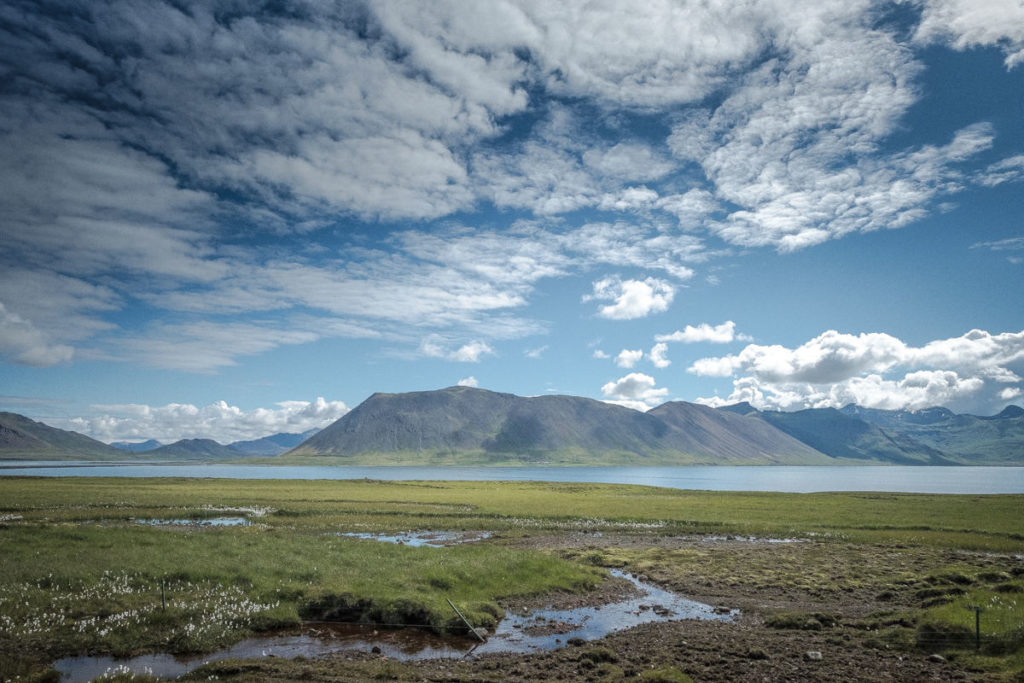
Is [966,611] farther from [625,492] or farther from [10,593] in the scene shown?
[625,492]

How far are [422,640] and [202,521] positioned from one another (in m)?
49.4

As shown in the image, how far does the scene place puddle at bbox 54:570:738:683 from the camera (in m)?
17.6

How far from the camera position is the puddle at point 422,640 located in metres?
17.6

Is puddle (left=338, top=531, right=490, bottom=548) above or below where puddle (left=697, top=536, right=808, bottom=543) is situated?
below

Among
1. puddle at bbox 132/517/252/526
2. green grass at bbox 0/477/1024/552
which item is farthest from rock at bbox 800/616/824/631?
puddle at bbox 132/517/252/526

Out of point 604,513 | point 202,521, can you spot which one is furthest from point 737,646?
point 202,521

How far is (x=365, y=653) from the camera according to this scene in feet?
63.9

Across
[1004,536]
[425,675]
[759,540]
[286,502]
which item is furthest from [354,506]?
[1004,536]

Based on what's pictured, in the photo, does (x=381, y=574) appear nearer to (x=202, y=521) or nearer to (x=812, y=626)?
(x=812, y=626)

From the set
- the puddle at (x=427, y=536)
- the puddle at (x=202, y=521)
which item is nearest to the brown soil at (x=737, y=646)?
the puddle at (x=427, y=536)

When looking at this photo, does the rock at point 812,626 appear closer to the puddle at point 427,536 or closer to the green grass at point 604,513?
the puddle at point 427,536

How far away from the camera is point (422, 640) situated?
21.3 metres

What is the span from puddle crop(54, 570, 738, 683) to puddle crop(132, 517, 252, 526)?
132ft

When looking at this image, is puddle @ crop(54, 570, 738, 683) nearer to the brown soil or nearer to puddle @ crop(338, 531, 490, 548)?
the brown soil
